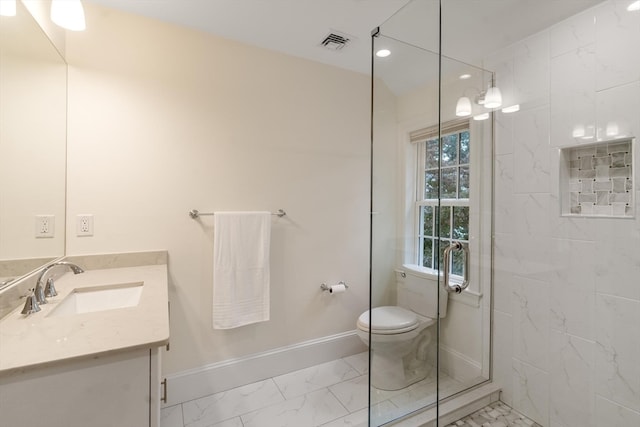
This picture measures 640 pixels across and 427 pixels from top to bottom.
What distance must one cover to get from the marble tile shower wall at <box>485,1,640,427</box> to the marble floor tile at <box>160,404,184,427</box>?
2.03 metres

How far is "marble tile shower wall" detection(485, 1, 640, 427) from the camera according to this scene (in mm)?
1359

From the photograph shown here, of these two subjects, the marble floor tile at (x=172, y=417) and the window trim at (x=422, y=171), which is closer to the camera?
the marble floor tile at (x=172, y=417)

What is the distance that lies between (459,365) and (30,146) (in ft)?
9.01

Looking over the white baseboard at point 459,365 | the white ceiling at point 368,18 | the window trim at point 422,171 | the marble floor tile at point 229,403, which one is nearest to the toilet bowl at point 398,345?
the white baseboard at point 459,365

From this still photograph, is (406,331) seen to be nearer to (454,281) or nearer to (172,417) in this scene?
(454,281)

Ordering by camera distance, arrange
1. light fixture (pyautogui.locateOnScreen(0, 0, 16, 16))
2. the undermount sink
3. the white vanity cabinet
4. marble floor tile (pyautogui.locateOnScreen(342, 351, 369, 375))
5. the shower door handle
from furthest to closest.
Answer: marble floor tile (pyautogui.locateOnScreen(342, 351, 369, 375)), the shower door handle, the undermount sink, light fixture (pyautogui.locateOnScreen(0, 0, 16, 16)), the white vanity cabinet

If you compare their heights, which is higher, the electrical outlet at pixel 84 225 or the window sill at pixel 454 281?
the electrical outlet at pixel 84 225

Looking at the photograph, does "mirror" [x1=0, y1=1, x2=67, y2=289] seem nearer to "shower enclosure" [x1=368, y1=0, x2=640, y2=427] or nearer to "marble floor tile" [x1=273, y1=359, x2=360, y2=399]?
"marble floor tile" [x1=273, y1=359, x2=360, y2=399]

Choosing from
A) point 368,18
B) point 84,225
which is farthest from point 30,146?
point 368,18

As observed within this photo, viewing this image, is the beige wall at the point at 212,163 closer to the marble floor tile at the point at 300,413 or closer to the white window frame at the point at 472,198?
the marble floor tile at the point at 300,413

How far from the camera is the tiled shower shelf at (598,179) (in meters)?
1.38

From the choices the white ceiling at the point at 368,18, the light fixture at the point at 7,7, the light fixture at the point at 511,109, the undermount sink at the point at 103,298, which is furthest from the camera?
the light fixture at the point at 511,109

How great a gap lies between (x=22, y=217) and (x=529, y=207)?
8.72ft

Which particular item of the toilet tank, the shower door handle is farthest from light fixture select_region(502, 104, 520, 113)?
the toilet tank
